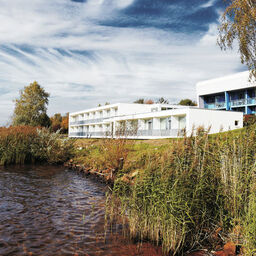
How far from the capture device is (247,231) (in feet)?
11.3

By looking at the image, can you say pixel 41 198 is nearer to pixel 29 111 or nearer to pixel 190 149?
pixel 190 149

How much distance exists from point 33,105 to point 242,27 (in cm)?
4229

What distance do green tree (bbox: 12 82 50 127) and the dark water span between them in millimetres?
41032

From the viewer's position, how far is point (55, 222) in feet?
17.8

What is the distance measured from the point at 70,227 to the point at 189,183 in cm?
265

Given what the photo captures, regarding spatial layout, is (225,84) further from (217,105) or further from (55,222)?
(55,222)

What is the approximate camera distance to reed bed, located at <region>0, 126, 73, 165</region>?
14.0 m

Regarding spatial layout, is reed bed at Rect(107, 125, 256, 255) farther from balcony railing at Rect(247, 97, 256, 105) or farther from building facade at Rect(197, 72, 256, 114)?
balcony railing at Rect(247, 97, 256, 105)

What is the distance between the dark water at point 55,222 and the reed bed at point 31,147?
512 cm

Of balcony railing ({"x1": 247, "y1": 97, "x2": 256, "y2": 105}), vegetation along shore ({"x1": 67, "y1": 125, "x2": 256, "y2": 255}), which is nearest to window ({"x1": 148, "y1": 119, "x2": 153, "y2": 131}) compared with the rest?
balcony railing ({"x1": 247, "y1": 97, "x2": 256, "y2": 105})

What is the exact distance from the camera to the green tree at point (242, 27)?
14195 mm

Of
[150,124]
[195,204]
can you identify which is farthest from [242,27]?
[150,124]

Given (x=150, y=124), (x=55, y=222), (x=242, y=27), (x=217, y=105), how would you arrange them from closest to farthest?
(x=55, y=222) < (x=242, y=27) < (x=150, y=124) < (x=217, y=105)

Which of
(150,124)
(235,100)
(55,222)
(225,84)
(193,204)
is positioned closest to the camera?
(193,204)
